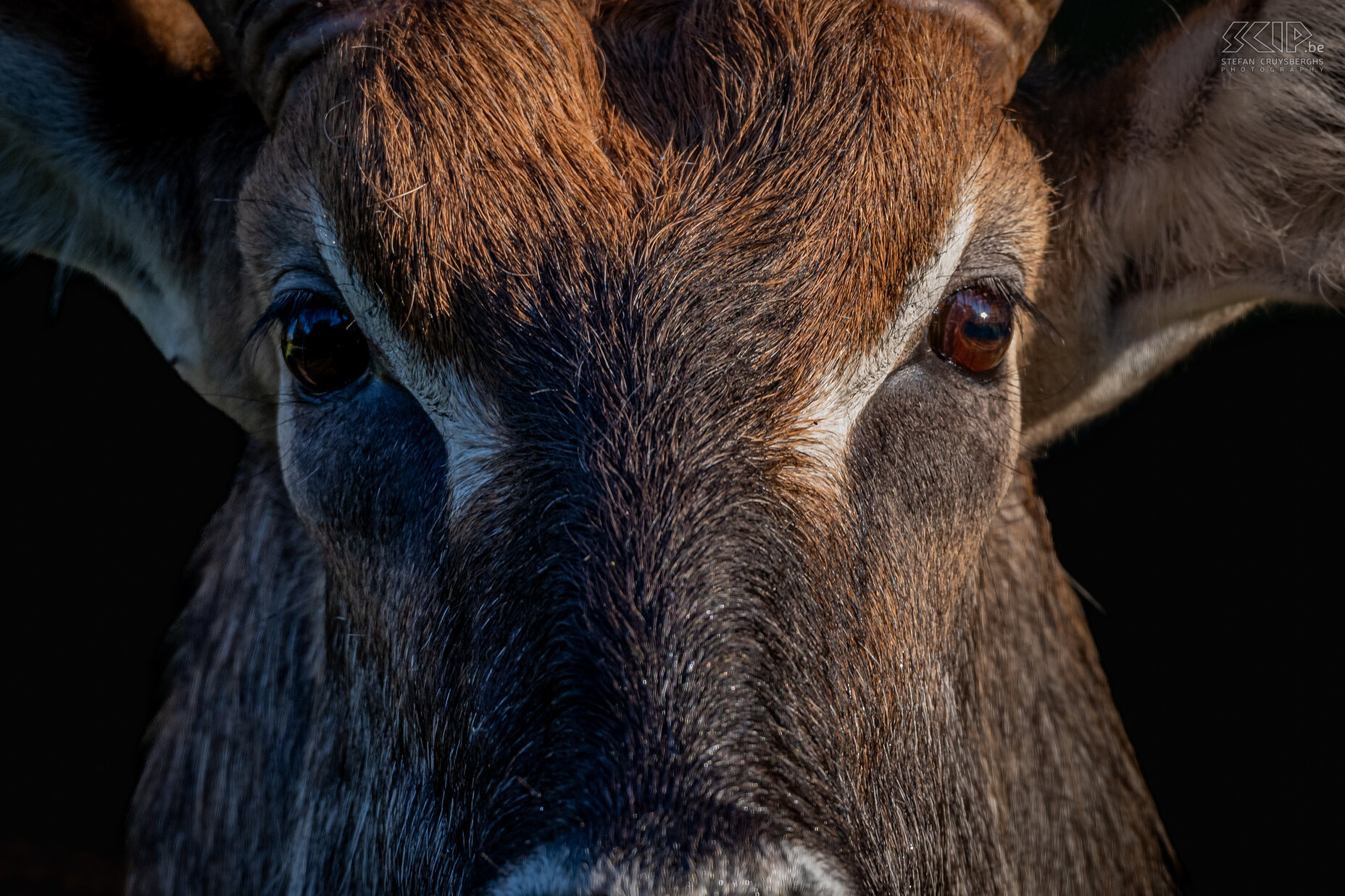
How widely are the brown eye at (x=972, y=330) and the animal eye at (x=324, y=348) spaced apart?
4.56 ft

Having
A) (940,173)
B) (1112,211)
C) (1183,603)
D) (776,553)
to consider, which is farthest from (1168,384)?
(776,553)

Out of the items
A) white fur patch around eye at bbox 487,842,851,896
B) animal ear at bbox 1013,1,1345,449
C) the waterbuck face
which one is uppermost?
animal ear at bbox 1013,1,1345,449

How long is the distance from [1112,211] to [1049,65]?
499 mm

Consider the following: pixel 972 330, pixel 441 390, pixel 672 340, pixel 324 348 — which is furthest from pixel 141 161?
pixel 972 330

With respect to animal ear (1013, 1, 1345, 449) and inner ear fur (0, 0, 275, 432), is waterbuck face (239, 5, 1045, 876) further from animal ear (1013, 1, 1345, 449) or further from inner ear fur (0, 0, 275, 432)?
inner ear fur (0, 0, 275, 432)

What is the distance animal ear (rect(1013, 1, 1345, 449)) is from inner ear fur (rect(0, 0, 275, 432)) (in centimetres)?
233

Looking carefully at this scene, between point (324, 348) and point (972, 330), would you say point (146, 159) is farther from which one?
point (972, 330)

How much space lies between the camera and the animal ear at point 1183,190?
3113mm

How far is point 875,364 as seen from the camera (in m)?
2.71

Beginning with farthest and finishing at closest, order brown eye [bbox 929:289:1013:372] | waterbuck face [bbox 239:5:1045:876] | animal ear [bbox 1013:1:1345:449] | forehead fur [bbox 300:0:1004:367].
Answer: animal ear [bbox 1013:1:1345:449] → brown eye [bbox 929:289:1013:372] → forehead fur [bbox 300:0:1004:367] → waterbuck face [bbox 239:5:1045:876]

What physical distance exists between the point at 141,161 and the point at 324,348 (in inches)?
47.7

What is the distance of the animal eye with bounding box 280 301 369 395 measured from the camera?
294cm

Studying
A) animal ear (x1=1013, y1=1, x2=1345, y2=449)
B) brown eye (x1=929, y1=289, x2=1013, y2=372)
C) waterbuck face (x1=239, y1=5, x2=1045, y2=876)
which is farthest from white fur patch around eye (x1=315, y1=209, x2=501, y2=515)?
animal ear (x1=1013, y1=1, x2=1345, y2=449)

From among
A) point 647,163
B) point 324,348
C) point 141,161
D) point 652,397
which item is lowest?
point 652,397
